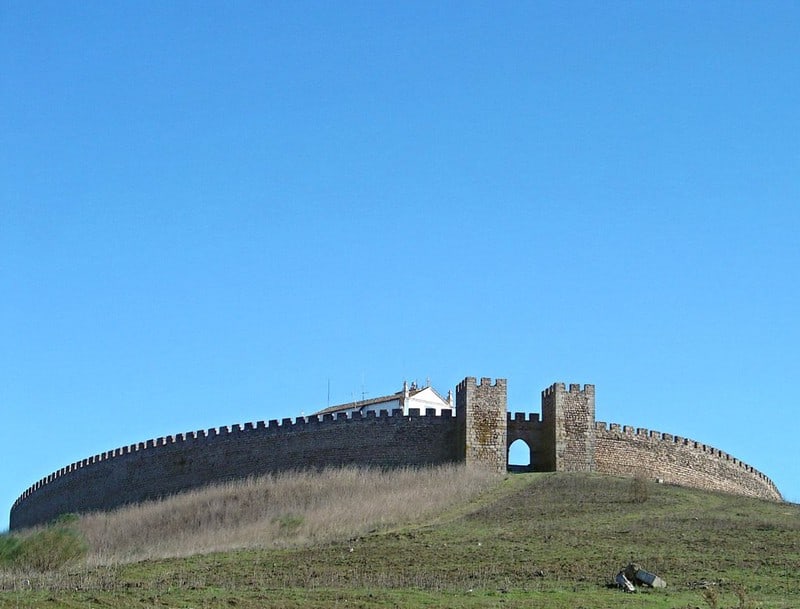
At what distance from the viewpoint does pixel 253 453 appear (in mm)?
50219

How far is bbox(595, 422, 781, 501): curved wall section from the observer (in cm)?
4819

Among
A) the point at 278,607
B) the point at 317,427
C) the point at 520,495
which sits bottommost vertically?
the point at 278,607

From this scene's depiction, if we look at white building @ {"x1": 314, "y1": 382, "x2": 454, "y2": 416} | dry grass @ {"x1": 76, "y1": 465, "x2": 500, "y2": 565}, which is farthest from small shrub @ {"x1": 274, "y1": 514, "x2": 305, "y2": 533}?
white building @ {"x1": 314, "y1": 382, "x2": 454, "y2": 416}

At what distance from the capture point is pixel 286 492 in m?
44.5

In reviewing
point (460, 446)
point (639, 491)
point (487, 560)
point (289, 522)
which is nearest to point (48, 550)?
point (289, 522)

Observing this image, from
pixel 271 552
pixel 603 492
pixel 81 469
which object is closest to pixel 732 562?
pixel 271 552

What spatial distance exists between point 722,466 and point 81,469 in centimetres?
2385

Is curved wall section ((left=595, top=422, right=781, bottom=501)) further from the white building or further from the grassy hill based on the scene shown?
the white building

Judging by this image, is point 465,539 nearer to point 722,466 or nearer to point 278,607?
point 278,607

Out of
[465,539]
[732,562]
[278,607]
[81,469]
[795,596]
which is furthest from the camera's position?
[81,469]

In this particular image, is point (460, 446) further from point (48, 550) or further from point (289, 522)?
point (48, 550)

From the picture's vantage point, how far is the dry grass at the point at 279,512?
35.5 metres

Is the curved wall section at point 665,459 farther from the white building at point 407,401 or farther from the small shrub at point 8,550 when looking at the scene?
the small shrub at point 8,550

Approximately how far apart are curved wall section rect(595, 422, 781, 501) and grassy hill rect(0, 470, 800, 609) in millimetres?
6407
